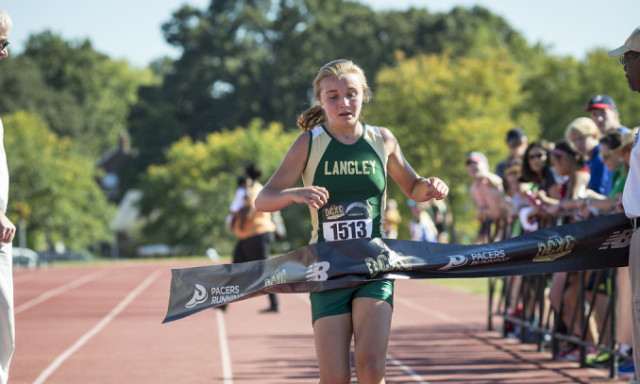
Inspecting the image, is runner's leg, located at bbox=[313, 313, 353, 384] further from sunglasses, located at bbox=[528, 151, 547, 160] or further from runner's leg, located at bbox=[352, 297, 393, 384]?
sunglasses, located at bbox=[528, 151, 547, 160]

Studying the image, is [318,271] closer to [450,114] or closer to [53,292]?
[53,292]

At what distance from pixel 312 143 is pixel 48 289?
21.1 meters

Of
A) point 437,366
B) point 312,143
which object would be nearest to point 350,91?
point 312,143

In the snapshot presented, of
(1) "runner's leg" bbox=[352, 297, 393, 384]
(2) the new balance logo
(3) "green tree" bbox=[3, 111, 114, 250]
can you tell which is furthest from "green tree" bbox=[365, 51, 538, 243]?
(1) "runner's leg" bbox=[352, 297, 393, 384]

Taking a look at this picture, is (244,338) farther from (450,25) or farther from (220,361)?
(450,25)

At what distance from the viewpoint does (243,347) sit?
1145 cm

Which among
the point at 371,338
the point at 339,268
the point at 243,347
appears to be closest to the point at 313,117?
the point at 339,268

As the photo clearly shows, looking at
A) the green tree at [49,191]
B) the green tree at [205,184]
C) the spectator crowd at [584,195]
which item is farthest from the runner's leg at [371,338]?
the green tree at [205,184]

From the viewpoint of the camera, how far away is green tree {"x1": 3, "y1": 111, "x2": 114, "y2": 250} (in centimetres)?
5522

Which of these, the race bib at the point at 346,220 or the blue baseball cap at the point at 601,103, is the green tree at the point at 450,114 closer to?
the blue baseball cap at the point at 601,103

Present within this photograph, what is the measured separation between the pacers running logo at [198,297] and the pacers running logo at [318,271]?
53 centimetres

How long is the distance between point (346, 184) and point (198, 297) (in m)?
0.93

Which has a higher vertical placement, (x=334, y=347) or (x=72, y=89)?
(x=72, y=89)

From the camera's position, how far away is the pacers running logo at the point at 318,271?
5.07 metres
